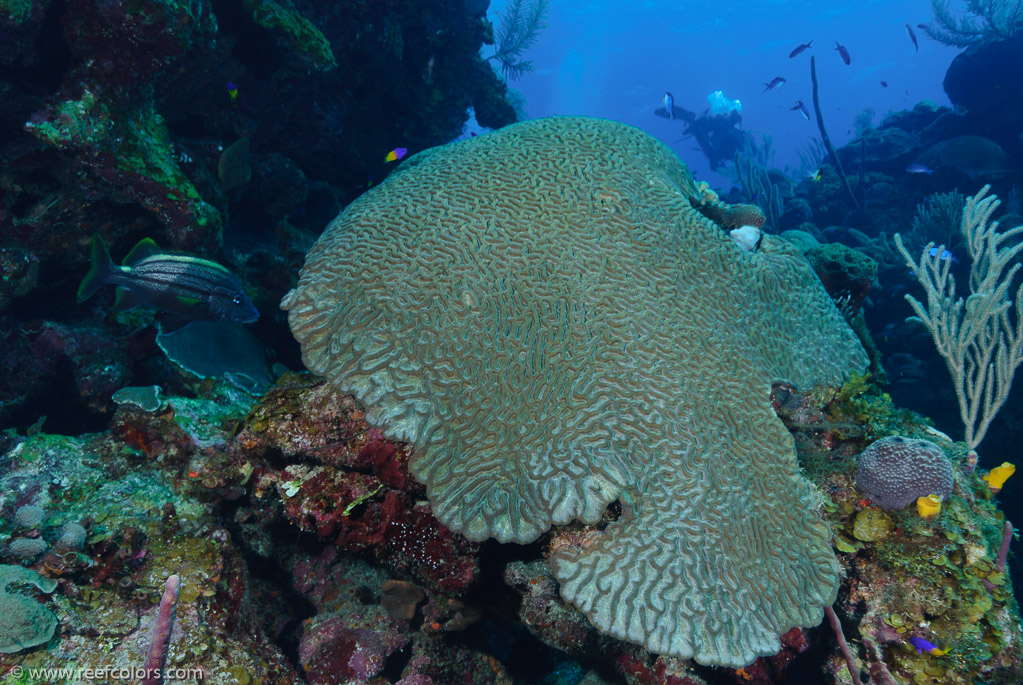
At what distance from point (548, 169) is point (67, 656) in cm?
386

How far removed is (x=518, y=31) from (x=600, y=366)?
12903mm

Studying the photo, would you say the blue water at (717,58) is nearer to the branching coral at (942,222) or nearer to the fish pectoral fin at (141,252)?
the branching coral at (942,222)

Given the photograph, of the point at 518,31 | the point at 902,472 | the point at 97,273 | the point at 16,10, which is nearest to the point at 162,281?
the point at 97,273

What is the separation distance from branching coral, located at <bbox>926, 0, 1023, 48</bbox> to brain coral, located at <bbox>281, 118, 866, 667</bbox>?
16.3 m

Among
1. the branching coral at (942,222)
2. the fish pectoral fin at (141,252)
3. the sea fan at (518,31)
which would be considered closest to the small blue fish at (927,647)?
the fish pectoral fin at (141,252)

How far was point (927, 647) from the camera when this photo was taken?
2.34 m

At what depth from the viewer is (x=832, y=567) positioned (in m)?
2.40

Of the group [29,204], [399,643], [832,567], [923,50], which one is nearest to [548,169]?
[832,567]

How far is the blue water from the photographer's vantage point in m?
69.9

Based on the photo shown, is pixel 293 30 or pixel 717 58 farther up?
pixel 717 58

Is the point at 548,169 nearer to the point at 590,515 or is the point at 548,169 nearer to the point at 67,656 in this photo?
the point at 590,515

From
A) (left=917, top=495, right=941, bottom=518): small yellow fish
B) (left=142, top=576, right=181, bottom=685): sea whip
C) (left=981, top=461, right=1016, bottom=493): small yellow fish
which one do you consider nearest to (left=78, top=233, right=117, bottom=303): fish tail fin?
(left=142, top=576, right=181, bottom=685): sea whip

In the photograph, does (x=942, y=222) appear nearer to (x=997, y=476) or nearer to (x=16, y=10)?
(x=997, y=476)

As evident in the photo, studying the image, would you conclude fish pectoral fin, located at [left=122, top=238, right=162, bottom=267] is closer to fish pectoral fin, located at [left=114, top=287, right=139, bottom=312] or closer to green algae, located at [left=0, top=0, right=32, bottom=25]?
fish pectoral fin, located at [left=114, top=287, right=139, bottom=312]
